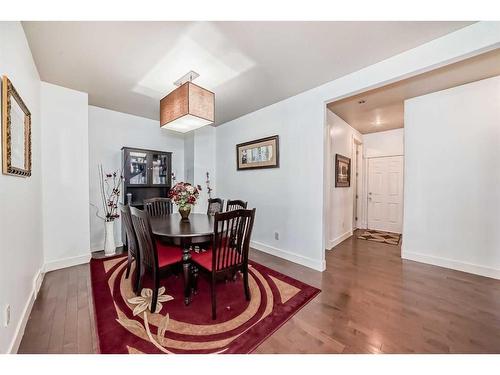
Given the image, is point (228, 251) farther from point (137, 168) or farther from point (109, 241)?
point (137, 168)

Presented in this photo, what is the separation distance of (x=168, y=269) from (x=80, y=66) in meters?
2.37

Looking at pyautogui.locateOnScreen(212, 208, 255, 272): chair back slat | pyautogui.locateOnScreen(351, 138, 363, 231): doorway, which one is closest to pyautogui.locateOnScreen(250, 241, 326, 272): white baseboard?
pyautogui.locateOnScreen(212, 208, 255, 272): chair back slat

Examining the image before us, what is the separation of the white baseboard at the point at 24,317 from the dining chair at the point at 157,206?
1268 mm

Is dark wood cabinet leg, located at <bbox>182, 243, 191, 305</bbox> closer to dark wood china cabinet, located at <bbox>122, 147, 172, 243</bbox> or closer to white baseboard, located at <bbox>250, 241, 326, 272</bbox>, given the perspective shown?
white baseboard, located at <bbox>250, 241, 326, 272</bbox>

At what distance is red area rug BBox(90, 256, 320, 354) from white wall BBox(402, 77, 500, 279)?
221cm

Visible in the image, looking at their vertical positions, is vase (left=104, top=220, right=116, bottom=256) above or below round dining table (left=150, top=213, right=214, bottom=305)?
below

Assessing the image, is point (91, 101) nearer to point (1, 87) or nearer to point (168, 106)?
point (168, 106)

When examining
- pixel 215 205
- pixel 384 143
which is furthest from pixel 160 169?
pixel 384 143

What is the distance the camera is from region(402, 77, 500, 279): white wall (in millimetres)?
2576

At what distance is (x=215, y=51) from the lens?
195 cm

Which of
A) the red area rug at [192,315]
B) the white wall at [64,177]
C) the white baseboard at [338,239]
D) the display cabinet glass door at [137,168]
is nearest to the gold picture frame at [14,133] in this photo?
the white wall at [64,177]

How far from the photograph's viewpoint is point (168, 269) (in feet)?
6.23

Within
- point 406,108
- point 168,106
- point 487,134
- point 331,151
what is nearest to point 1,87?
point 168,106

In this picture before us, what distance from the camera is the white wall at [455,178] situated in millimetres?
2576
